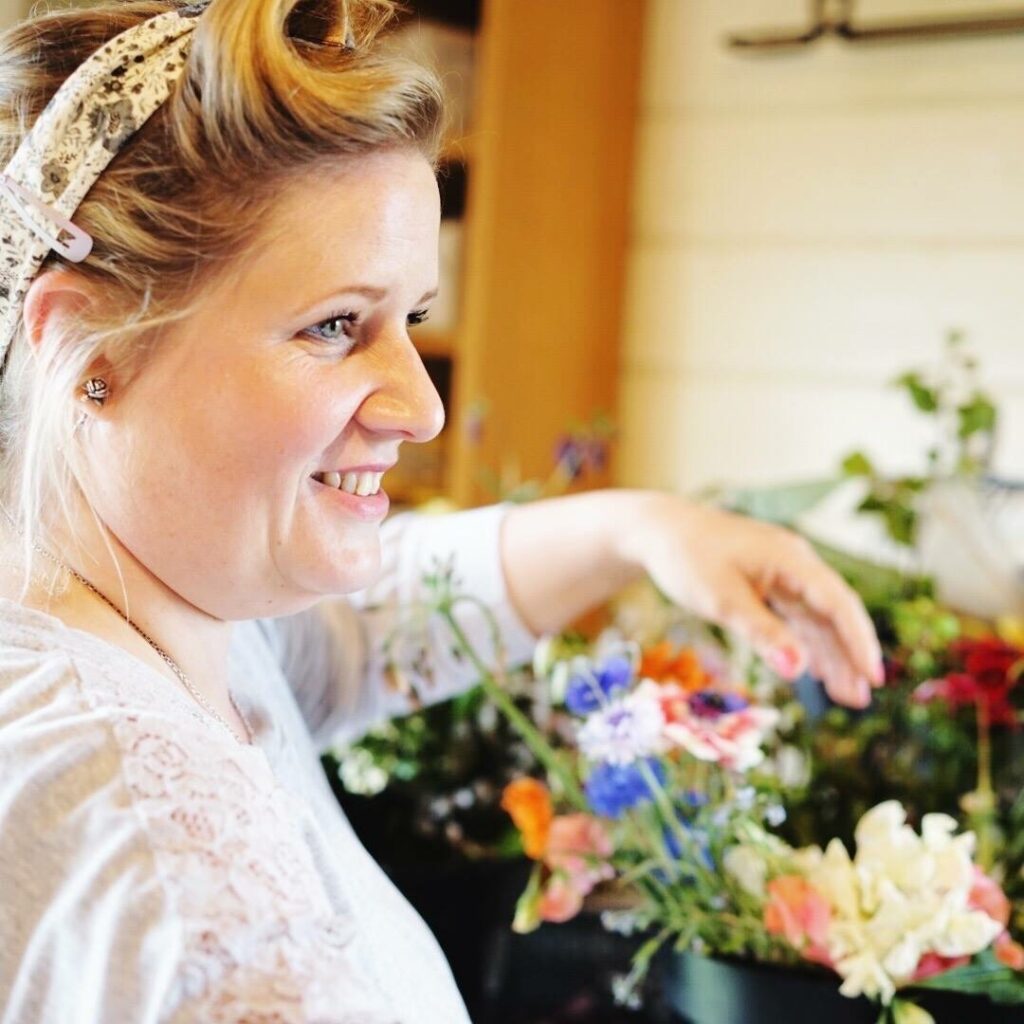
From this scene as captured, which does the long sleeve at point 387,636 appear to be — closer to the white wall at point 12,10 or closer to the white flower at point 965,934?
the white flower at point 965,934

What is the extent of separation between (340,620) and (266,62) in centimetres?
55

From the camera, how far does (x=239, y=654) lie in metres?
1.03

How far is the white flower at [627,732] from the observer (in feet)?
2.96

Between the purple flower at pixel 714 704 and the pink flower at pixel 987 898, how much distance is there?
18cm

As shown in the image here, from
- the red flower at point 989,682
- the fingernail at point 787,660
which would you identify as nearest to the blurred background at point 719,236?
the red flower at point 989,682

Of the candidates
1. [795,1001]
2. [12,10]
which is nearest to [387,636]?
[795,1001]

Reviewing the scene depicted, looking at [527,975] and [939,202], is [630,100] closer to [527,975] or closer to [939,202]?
[939,202]

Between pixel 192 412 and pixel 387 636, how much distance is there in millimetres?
452

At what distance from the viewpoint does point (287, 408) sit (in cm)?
78

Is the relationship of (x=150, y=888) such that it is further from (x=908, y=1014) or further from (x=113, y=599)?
(x=908, y=1014)

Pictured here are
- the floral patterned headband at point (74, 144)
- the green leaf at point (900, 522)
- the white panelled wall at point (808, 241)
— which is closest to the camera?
the floral patterned headband at point (74, 144)

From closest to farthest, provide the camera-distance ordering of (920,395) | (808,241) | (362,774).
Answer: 1. (362,774)
2. (920,395)
3. (808,241)

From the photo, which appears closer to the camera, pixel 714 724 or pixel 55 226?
pixel 55 226

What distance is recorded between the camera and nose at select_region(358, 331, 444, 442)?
32.5 inches
